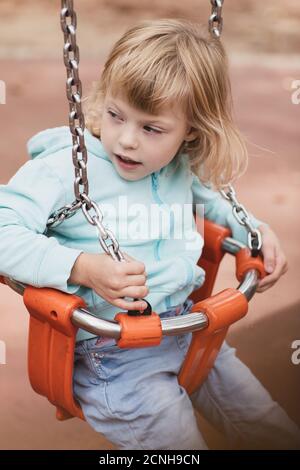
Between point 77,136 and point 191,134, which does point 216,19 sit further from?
point 77,136

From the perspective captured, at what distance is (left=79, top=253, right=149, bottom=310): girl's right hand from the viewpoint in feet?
3.03

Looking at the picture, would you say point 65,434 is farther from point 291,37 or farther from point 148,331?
point 291,37

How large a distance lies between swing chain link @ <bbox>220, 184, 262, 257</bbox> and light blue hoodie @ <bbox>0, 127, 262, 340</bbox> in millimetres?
74

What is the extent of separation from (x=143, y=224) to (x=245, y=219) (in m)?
0.17

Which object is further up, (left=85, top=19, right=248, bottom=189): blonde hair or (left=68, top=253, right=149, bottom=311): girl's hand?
(left=85, top=19, right=248, bottom=189): blonde hair

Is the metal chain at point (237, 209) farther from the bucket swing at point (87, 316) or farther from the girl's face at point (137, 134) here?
the girl's face at point (137, 134)

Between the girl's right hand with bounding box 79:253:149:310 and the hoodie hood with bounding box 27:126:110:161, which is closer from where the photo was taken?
the girl's right hand with bounding box 79:253:149:310

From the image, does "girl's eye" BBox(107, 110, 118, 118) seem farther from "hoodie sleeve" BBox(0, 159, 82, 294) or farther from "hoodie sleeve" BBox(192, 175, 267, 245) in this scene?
"hoodie sleeve" BBox(192, 175, 267, 245)

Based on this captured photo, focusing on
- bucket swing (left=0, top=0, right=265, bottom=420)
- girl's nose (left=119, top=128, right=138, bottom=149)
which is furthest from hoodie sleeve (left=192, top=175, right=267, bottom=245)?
girl's nose (left=119, top=128, right=138, bottom=149)

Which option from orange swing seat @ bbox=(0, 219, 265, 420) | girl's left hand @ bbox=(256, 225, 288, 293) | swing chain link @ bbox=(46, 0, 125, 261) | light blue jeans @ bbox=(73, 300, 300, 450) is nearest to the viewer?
swing chain link @ bbox=(46, 0, 125, 261)

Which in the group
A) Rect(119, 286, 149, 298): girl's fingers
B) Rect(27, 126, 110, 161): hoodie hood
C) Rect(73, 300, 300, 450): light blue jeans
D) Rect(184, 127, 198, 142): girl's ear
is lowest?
Rect(73, 300, 300, 450): light blue jeans

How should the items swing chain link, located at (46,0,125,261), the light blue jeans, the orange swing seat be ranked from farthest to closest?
the light blue jeans
the orange swing seat
swing chain link, located at (46,0,125,261)
